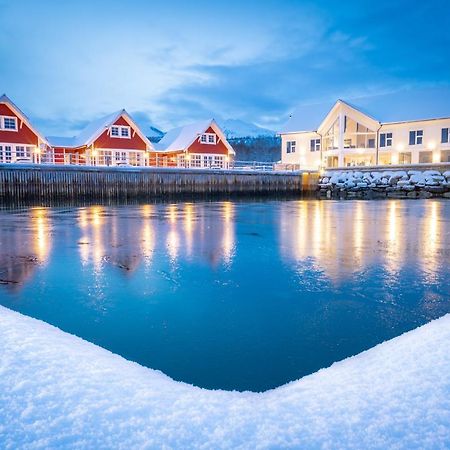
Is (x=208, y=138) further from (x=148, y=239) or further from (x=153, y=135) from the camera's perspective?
(x=148, y=239)

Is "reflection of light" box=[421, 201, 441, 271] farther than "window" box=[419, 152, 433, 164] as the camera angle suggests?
No

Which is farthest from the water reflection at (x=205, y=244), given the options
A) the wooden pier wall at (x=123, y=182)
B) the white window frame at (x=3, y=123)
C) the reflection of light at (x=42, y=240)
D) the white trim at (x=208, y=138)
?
the white trim at (x=208, y=138)

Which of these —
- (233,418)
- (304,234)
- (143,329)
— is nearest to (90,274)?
(143,329)

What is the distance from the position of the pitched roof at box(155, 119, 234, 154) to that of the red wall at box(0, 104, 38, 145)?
1238 centimetres

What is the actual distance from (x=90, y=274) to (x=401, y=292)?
13.1ft

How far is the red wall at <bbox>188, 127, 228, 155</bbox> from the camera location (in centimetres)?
3794

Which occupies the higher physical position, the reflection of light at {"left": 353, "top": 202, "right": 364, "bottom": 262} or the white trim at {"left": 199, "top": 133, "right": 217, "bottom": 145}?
the white trim at {"left": 199, "top": 133, "right": 217, "bottom": 145}

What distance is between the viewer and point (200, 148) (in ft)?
126

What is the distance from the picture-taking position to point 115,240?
8.97 meters

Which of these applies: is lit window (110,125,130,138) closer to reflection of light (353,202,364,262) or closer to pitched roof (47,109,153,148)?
pitched roof (47,109,153,148)

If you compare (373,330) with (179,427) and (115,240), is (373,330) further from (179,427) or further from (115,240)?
(115,240)

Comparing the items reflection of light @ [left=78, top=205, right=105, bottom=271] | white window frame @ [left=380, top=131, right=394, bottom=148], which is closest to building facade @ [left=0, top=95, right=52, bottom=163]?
reflection of light @ [left=78, top=205, right=105, bottom=271]

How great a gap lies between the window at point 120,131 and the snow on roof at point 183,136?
5223 mm

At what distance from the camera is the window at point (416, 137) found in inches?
1448
